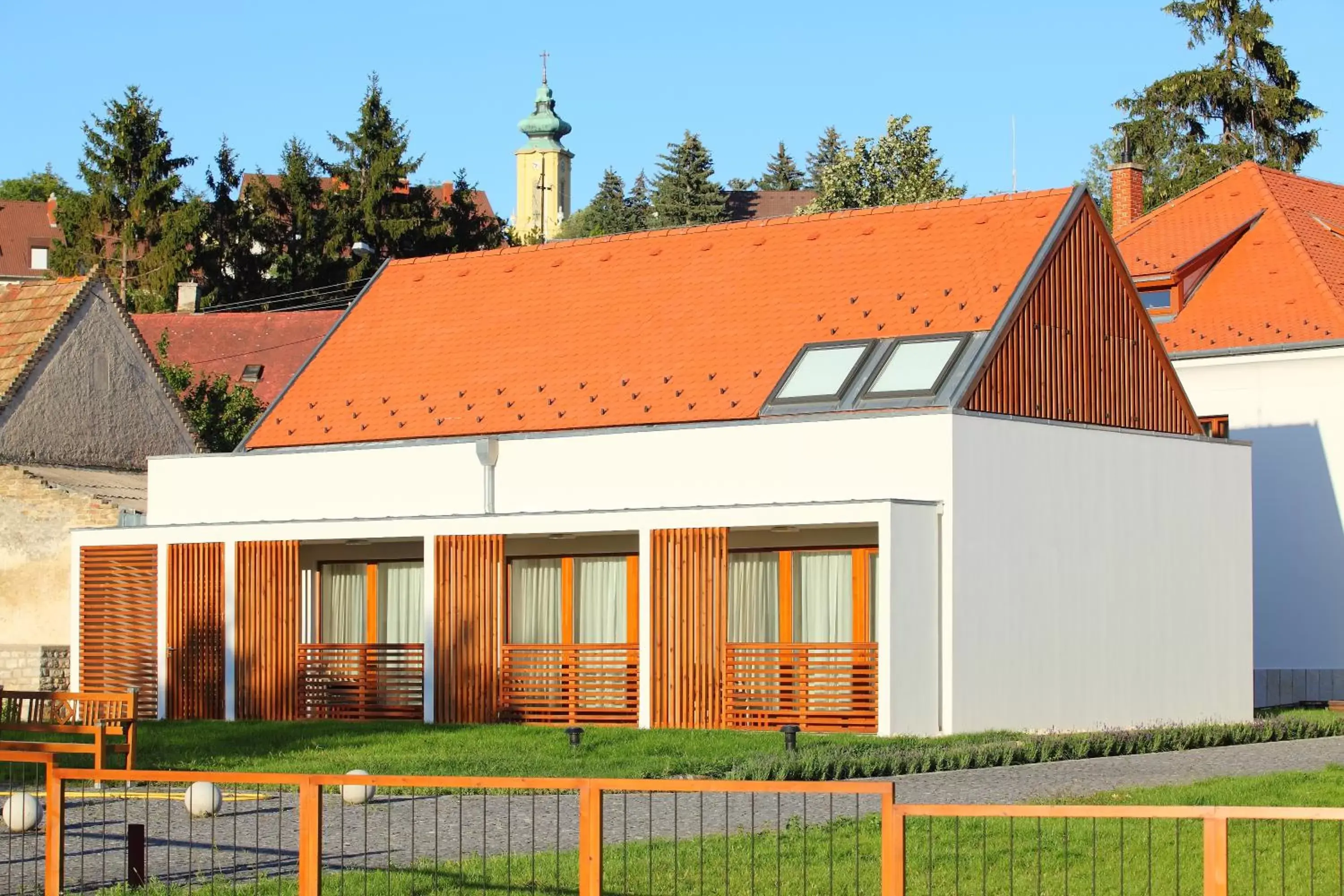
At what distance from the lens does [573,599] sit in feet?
85.1

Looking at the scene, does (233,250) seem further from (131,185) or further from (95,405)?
(95,405)

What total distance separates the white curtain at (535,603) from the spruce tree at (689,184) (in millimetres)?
57623

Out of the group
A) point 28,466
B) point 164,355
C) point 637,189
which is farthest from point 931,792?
point 637,189

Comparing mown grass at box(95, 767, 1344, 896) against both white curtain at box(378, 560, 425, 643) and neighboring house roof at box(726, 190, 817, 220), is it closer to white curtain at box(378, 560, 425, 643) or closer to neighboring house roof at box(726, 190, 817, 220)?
white curtain at box(378, 560, 425, 643)

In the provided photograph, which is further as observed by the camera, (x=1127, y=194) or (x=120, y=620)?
(x=1127, y=194)

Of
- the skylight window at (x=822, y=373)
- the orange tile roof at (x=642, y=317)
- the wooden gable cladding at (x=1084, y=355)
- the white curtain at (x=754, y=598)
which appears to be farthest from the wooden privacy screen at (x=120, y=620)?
the wooden gable cladding at (x=1084, y=355)

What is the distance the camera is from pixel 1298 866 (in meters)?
12.1

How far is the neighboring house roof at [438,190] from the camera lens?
7094cm

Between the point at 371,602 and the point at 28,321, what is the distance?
13.6 metres

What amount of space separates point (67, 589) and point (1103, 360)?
17.3 meters

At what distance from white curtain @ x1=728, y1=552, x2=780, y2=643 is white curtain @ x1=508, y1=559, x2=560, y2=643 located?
2.50 m

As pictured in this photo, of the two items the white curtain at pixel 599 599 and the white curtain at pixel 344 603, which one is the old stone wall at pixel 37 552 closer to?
the white curtain at pixel 344 603

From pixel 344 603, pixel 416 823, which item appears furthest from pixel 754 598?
pixel 416 823

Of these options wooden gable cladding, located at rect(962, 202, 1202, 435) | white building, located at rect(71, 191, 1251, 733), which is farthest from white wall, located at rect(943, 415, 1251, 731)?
wooden gable cladding, located at rect(962, 202, 1202, 435)
